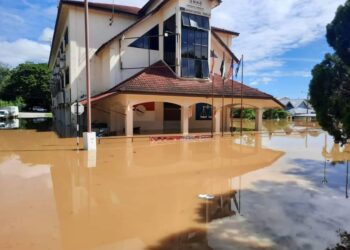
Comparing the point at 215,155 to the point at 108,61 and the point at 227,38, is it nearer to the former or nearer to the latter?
the point at 108,61

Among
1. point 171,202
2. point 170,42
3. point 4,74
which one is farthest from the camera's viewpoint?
point 4,74

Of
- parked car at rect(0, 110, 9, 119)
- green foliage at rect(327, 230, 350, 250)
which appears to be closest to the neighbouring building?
green foliage at rect(327, 230, 350, 250)

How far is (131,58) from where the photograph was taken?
74.1 ft

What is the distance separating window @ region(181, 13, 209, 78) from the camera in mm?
22031

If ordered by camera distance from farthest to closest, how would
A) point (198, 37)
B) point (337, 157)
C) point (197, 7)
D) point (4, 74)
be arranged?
point (4, 74), point (198, 37), point (197, 7), point (337, 157)

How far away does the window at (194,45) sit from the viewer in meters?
22.0

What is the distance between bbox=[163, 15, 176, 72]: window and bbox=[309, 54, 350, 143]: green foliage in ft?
53.5

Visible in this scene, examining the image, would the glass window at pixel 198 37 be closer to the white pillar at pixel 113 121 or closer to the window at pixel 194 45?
the window at pixel 194 45

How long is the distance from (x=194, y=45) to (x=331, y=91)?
55.5ft

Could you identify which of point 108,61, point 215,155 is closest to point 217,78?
point 108,61

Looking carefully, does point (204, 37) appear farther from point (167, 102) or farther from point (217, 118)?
point (217, 118)

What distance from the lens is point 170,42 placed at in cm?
2248

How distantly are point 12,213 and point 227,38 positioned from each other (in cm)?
2790

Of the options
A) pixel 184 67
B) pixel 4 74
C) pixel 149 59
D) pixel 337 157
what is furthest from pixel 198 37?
pixel 4 74
